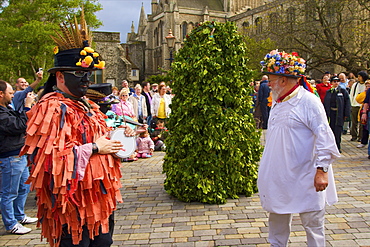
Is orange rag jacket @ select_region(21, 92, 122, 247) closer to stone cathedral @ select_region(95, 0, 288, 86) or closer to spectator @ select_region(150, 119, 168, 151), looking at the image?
spectator @ select_region(150, 119, 168, 151)

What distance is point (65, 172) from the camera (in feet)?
8.98

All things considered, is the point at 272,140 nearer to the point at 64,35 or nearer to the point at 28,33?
the point at 64,35

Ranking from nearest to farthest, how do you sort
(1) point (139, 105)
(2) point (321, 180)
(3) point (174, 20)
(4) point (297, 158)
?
(2) point (321, 180) < (4) point (297, 158) < (1) point (139, 105) < (3) point (174, 20)

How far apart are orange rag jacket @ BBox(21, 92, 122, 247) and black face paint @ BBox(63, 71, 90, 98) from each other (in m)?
0.09

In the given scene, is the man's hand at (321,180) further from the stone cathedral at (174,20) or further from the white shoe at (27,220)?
the stone cathedral at (174,20)

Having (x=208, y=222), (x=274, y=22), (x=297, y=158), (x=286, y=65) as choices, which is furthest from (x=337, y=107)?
(x=274, y=22)

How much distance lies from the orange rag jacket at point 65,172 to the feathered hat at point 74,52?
0.29m

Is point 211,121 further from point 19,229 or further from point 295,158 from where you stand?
point 19,229

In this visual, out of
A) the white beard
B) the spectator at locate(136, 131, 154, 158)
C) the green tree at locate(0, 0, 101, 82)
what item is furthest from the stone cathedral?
the white beard

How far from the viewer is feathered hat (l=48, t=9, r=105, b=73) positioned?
307 cm

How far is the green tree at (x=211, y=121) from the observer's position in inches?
227

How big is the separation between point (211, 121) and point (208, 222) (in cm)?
165

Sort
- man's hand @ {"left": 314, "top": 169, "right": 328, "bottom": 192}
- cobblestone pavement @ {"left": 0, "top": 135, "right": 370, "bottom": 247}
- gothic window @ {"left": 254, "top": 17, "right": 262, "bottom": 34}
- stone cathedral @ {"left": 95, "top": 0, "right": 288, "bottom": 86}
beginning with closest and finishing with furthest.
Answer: man's hand @ {"left": 314, "top": 169, "right": 328, "bottom": 192}, cobblestone pavement @ {"left": 0, "top": 135, "right": 370, "bottom": 247}, gothic window @ {"left": 254, "top": 17, "right": 262, "bottom": 34}, stone cathedral @ {"left": 95, "top": 0, "right": 288, "bottom": 86}

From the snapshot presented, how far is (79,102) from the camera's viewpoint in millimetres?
3188
